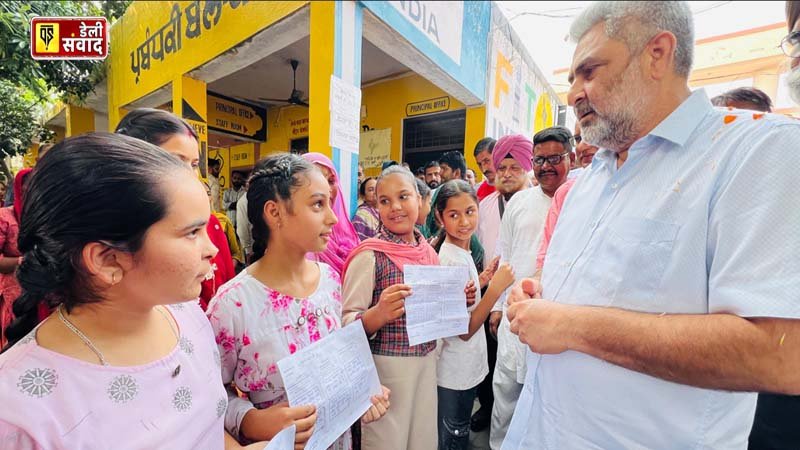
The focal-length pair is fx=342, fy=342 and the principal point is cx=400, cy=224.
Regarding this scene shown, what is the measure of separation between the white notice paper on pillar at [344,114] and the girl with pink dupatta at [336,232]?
0.65 meters

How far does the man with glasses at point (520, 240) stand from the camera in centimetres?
206

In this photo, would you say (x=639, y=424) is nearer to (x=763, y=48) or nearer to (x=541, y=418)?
(x=541, y=418)

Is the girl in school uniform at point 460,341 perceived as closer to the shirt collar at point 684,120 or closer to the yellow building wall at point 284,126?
the shirt collar at point 684,120

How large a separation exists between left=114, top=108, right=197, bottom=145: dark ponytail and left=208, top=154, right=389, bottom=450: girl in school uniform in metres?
0.41

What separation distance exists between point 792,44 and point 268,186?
1923 millimetres

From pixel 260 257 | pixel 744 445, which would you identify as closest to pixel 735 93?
pixel 744 445

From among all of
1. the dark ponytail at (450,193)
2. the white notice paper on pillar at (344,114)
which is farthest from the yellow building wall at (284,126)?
the dark ponytail at (450,193)

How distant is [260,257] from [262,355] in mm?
413

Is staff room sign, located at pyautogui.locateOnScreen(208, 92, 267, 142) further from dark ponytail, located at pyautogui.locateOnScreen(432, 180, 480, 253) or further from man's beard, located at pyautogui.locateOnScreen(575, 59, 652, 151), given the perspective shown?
man's beard, located at pyautogui.locateOnScreen(575, 59, 652, 151)

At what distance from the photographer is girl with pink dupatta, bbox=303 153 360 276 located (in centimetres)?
221

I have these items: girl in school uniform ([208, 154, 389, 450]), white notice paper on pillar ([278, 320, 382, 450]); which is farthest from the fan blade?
white notice paper on pillar ([278, 320, 382, 450])

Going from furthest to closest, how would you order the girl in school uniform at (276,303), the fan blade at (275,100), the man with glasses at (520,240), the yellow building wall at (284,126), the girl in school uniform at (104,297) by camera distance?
the yellow building wall at (284,126) → the fan blade at (275,100) → the man with glasses at (520,240) → the girl in school uniform at (276,303) → the girl in school uniform at (104,297)

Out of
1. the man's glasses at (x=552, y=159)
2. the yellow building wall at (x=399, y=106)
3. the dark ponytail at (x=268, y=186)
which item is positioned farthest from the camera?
the yellow building wall at (x=399, y=106)

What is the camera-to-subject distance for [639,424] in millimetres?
812
